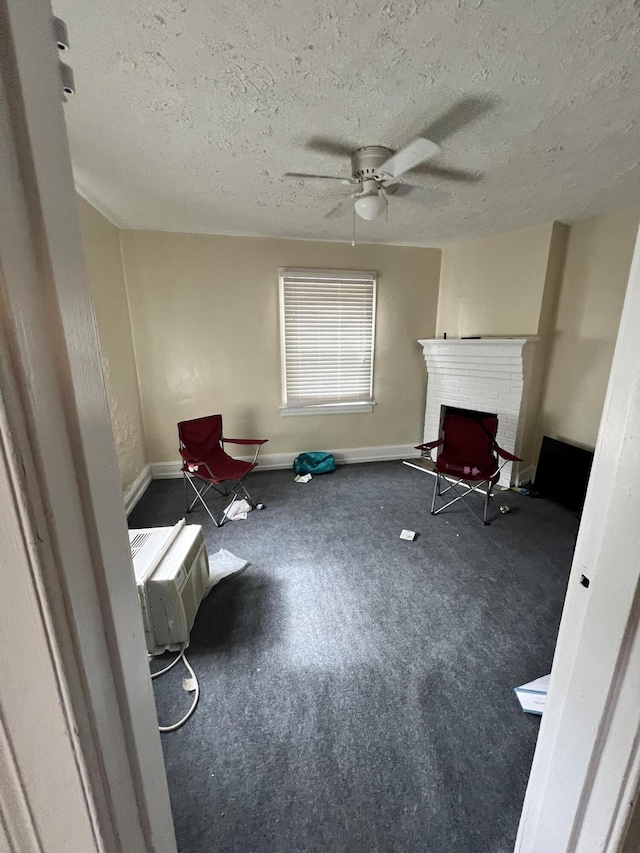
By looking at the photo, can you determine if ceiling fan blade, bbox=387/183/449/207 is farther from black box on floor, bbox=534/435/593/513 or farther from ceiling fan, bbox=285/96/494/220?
black box on floor, bbox=534/435/593/513

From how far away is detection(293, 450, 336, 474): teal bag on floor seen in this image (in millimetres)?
3660

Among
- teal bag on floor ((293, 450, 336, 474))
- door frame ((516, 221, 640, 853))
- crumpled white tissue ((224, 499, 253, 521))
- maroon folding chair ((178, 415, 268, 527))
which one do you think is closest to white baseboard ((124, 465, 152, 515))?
maroon folding chair ((178, 415, 268, 527))

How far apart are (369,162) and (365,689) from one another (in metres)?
2.48

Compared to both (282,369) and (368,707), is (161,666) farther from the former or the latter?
(282,369)

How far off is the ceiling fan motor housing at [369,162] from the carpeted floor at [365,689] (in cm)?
226

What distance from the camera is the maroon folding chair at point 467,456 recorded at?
277cm

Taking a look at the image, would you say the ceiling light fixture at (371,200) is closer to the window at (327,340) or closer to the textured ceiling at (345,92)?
the textured ceiling at (345,92)

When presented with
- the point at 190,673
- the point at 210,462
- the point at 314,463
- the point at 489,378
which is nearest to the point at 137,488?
the point at 210,462

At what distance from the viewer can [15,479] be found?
0.33 metres

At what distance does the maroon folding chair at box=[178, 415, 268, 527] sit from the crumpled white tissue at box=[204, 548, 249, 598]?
0.42m

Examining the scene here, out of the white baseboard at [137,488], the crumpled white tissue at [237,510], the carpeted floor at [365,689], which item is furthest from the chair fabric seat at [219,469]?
the white baseboard at [137,488]

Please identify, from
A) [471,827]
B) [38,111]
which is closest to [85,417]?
[38,111]

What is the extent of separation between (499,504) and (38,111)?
11.0ft

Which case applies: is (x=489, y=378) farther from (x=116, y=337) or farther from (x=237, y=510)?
(x=116, y=337)
